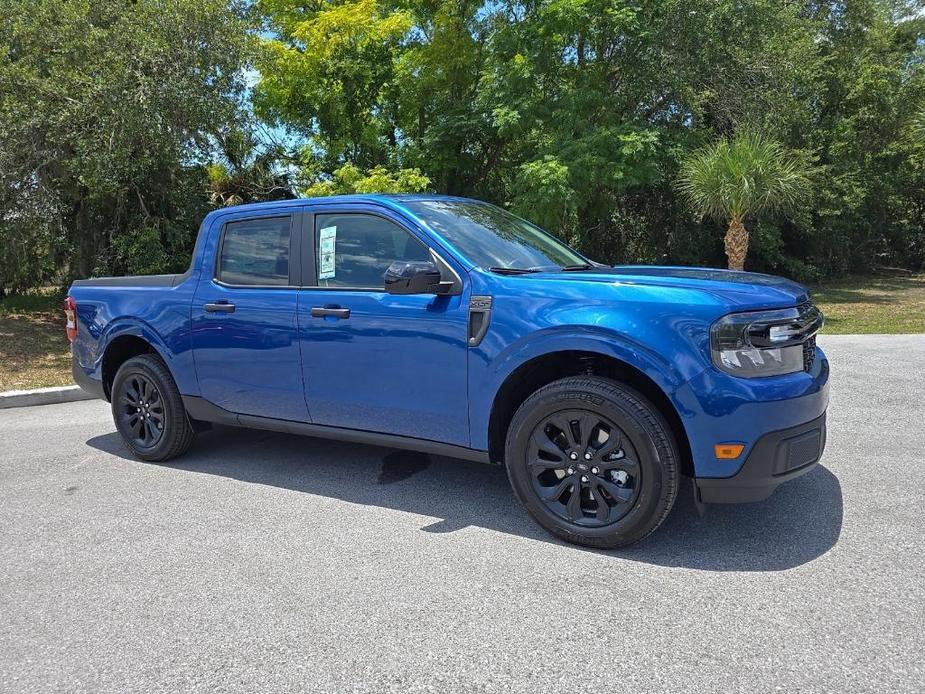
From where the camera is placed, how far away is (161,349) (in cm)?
525

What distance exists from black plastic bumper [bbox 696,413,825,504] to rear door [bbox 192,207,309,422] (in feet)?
8.28

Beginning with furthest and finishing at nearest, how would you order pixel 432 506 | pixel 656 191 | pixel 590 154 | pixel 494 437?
1. pixel 656 191
2. pixel 590 154
3. pixel 432 506
4. pixel 494 437

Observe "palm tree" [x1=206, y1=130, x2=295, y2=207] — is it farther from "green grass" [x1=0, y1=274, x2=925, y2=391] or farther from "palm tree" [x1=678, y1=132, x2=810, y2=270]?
"palm tree" [x1=678, y1=132, x2=810, y2=270]

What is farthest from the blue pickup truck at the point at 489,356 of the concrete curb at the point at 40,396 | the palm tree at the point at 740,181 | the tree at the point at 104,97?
the palm tree at the point at 740,181

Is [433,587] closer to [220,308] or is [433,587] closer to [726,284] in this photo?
[726,284]

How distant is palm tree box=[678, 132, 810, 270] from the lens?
1373cm

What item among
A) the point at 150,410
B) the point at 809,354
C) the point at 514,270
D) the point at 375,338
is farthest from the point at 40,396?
the point at 809,354

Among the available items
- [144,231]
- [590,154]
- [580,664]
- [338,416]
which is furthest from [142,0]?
[580,664]

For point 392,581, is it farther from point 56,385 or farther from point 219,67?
point 219,67

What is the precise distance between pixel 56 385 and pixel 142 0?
6699 millimetres

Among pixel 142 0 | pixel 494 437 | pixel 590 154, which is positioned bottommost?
pixel 494 437

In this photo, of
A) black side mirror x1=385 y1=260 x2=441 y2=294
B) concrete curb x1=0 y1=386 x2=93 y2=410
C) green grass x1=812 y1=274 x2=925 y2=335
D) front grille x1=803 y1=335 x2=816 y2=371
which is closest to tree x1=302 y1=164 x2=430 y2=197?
concrete curb x1=0 y1=386 x2=93 y2=410

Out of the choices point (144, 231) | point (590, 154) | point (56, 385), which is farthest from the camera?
point (590, 154)

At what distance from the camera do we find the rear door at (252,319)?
15.2 feet
